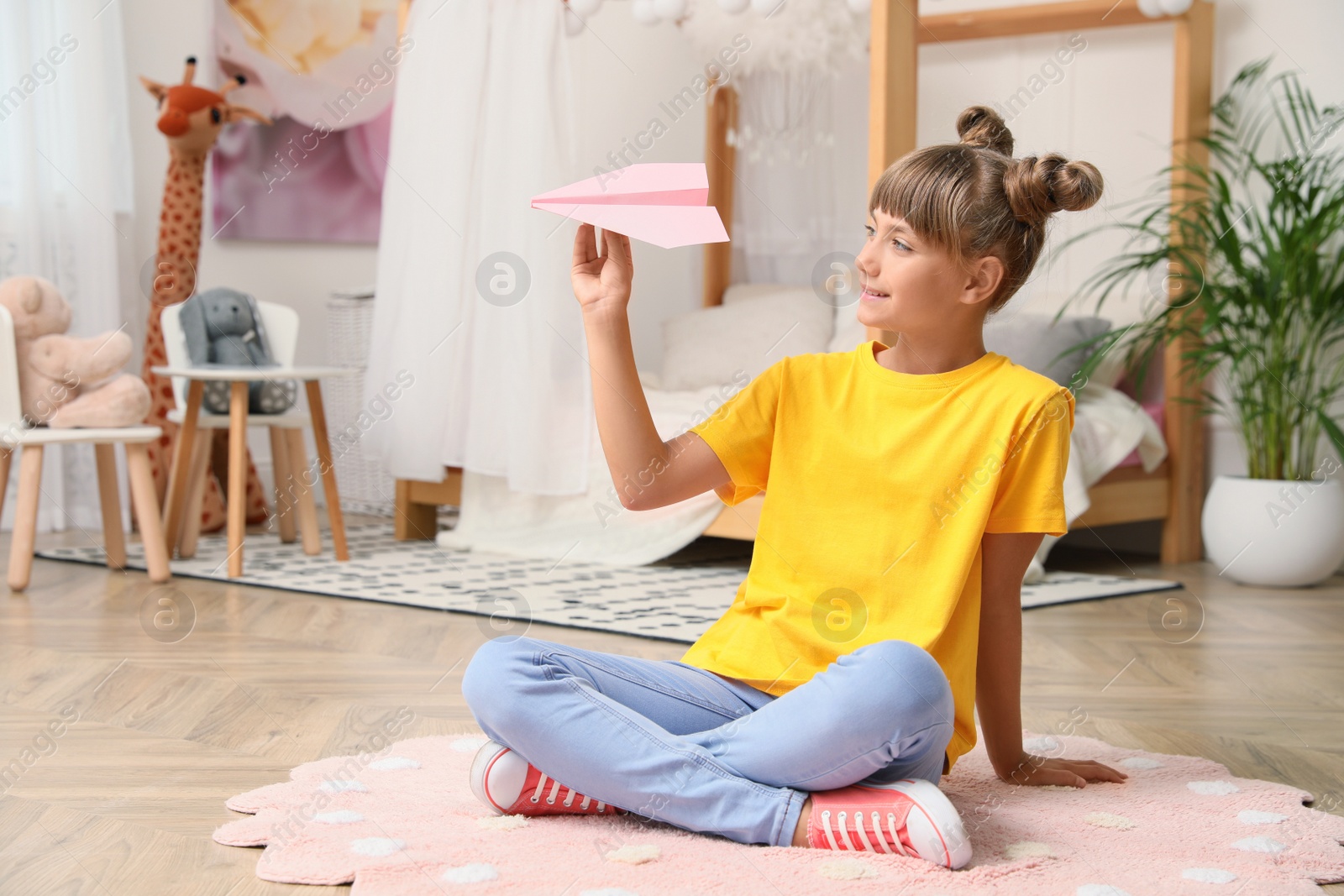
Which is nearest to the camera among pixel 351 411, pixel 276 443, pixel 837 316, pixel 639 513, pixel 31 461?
pixel 31 461

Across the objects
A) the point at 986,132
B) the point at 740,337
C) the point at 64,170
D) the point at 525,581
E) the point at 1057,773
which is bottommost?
the point at 525,581

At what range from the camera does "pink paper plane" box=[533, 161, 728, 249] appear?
1.07 meters

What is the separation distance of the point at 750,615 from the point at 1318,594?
6.79 ft

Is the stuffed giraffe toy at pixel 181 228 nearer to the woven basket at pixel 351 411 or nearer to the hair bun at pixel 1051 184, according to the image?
the woven basket at pixel 351 411

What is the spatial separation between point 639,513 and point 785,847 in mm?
1947

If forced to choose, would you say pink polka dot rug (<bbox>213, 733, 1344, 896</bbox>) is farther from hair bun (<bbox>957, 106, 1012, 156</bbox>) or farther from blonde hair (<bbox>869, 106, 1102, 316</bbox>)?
hair bun (<bbox>957, 106, 1012, 156</bbox>)

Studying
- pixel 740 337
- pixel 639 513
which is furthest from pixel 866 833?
pixel 740 337

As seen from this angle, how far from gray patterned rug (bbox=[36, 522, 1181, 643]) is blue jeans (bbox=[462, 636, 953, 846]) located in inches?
38.6

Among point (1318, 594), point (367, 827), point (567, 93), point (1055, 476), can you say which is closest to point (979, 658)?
point (1055, 476)

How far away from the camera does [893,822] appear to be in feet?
3.71

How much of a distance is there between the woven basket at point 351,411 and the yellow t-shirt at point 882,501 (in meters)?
2.87

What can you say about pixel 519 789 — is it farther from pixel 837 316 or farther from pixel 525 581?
pixel 837 316

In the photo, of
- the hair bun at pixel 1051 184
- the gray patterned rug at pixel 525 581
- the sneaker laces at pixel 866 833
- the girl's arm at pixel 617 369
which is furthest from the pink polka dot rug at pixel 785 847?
the gray patterned rug at pixel 525 581

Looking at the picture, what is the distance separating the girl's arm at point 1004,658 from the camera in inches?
49.6
